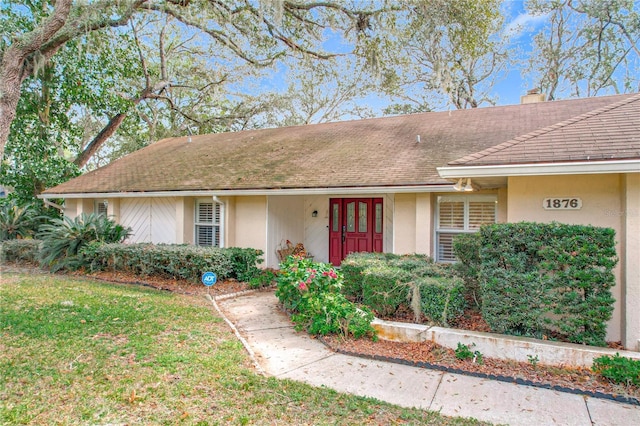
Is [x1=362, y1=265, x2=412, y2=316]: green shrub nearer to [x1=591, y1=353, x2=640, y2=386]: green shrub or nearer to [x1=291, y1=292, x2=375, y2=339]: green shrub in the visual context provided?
[x1=291, y1=292, x2=375, y2=339]: green shrub

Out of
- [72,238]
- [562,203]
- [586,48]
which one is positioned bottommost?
[72,238]

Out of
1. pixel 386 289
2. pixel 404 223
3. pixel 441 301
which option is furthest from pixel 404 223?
pixel 441 301

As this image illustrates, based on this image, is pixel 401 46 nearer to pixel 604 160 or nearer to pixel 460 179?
pixel 460 179

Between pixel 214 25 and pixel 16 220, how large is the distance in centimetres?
996

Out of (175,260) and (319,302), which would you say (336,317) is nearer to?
(319,302)

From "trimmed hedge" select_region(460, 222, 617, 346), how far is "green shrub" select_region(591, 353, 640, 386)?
0.49 meters

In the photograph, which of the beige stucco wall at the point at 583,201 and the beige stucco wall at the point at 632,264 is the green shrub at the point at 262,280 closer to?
the beige stucco wall at the point at 583,201

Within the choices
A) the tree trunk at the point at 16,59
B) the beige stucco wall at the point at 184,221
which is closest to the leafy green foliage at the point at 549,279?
the beige stucco wall at the point at 184,221

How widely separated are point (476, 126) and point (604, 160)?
6884mm

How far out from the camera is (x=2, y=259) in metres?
13.4

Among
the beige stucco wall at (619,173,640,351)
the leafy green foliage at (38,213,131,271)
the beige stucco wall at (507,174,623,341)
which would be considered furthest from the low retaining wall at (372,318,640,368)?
the leafy green foliage at (38,213,131,271)

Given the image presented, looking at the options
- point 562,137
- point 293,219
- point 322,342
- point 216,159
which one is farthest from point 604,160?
point 216,159

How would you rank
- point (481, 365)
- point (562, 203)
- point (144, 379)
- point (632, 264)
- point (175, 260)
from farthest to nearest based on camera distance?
point (175, 260), point (562, 203), point (632, 264), point (481, 365), point (144, 379)

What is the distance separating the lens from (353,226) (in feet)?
39.4
